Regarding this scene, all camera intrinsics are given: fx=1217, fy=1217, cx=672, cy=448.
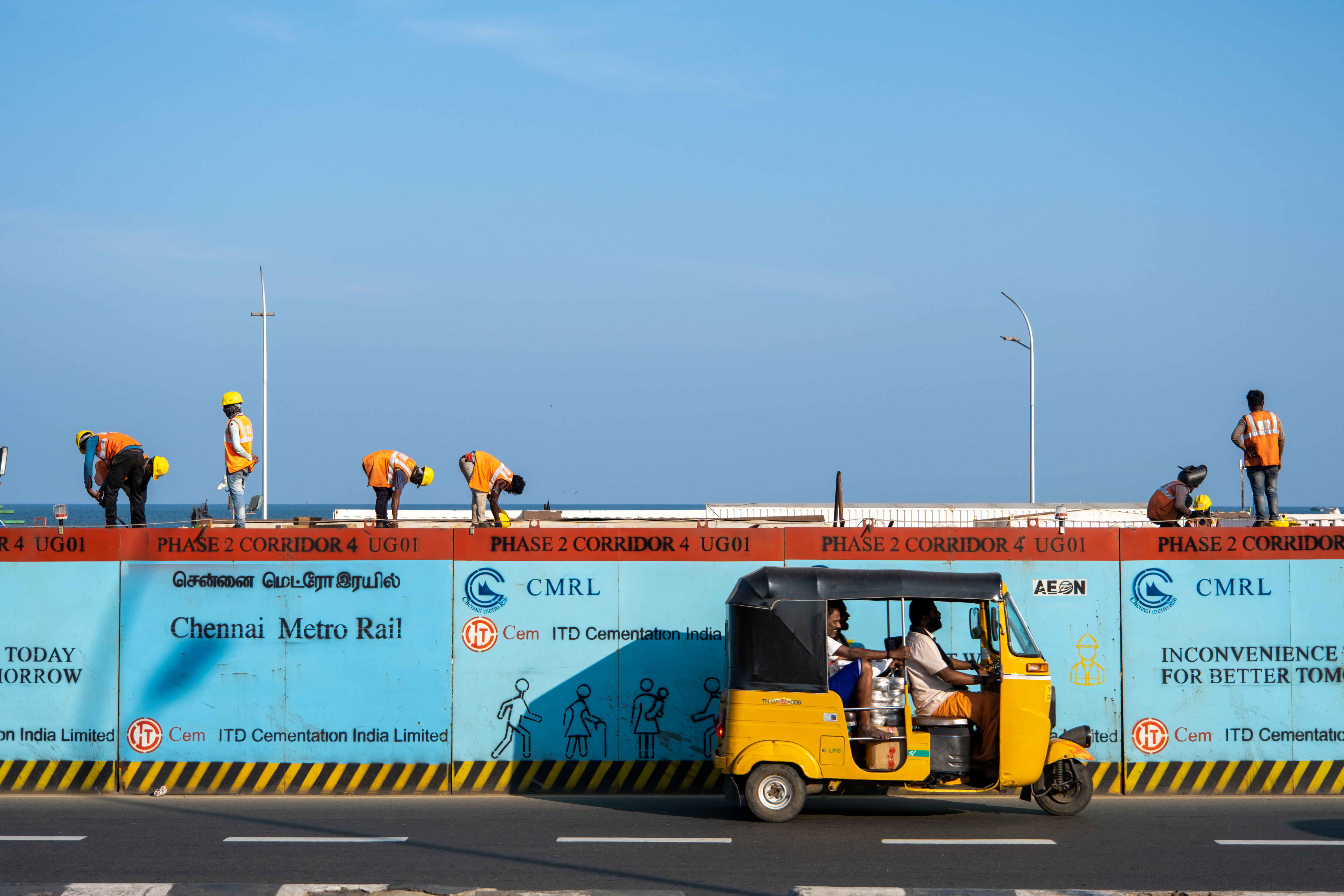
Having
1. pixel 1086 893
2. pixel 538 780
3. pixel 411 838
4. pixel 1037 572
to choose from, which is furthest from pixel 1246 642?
pixel 411 838

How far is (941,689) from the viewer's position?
1077cm

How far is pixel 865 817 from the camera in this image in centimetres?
1108

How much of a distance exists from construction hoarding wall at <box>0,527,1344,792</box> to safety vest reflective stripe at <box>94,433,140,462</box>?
2.12 metres

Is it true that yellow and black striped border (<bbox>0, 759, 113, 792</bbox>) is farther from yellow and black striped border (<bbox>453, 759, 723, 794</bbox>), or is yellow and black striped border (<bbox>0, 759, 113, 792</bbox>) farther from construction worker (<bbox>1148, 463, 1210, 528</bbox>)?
construction worker (<bbox>1148, 463, 1210, 528</bbox>)

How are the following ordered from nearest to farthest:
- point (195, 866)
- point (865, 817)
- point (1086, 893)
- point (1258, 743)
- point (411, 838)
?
→ point (1086, 893), point (195, 866), point (411, 838), point (865, 817), point (1258, 743)

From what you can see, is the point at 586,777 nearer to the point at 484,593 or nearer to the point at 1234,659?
the point at 484,593

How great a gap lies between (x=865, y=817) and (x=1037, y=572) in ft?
10.6

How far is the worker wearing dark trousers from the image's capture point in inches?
563

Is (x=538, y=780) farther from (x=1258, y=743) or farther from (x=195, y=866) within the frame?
(x=1258, y=743)

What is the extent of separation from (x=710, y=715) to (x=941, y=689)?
2633 millimetres

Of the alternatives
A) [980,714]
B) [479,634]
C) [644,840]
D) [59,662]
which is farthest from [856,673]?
[59,662]

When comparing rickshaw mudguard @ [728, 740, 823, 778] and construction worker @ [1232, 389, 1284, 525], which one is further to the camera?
construction worker @ [1232, 389, 1284, 525]

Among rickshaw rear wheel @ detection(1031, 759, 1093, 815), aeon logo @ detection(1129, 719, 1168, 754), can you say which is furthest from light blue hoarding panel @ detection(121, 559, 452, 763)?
aeon logo @ detection(1129, 719, 1168, 754)

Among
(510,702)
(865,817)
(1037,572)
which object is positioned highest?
(1037,572)
